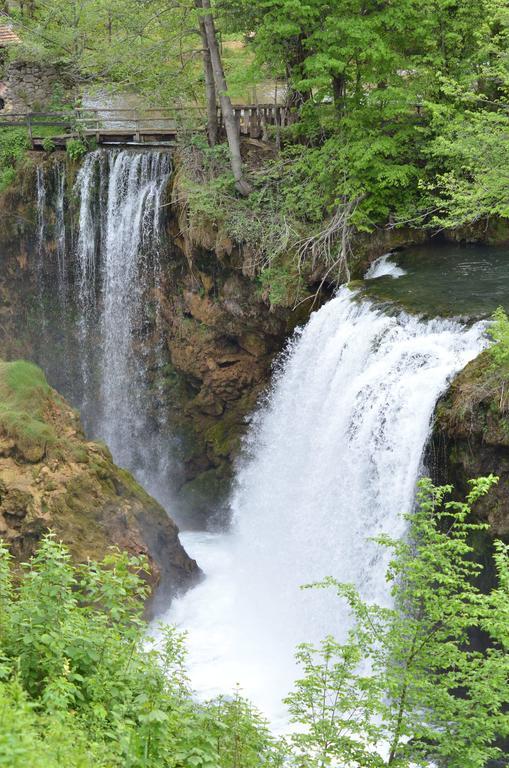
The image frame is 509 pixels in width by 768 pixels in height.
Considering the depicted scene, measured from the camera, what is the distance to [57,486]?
42.2ft

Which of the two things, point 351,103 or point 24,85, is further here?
point 24,85

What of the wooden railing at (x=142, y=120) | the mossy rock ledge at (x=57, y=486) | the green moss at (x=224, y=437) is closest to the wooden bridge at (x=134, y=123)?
the wooden railing at (x=142, y=120)

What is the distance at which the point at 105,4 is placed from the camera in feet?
64.1

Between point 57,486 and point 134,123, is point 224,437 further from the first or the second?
point 134,123

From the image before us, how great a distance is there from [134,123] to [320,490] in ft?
39.5

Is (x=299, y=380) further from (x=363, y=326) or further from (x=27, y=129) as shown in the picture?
(x=27, y=129)

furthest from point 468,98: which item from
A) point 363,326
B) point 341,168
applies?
point 363,326

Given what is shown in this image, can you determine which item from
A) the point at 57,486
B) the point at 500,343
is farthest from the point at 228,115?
the point at 500,343

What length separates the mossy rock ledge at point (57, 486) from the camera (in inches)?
490

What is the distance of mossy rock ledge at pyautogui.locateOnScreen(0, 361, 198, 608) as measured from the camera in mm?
12445

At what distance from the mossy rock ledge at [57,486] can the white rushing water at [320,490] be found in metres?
1.62

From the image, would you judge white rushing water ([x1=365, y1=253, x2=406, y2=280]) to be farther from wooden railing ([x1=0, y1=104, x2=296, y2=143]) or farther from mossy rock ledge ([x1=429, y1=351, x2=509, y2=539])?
mossy rock ledge ([x1=429, y1=351, x2=509, y2=539])

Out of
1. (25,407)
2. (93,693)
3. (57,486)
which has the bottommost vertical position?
(93,693)

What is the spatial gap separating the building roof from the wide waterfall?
5.69m
